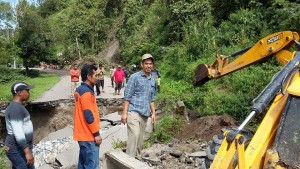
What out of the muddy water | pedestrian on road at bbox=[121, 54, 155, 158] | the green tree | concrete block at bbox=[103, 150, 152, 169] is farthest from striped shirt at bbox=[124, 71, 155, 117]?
the green tree

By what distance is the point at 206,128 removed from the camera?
8148 mm

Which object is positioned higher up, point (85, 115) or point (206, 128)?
point (85, 115)

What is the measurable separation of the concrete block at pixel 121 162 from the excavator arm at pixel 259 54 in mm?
1766

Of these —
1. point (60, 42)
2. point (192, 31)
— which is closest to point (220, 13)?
point (192, 31)

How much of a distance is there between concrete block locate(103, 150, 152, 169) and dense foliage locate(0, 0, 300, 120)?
4.42m

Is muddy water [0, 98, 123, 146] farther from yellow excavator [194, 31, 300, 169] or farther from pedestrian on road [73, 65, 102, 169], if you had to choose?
yellow excavator [194, 31, 300, 169]

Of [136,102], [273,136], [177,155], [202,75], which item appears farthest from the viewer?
[177,155]

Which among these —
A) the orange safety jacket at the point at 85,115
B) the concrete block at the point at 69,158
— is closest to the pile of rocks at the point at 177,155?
the orange safety jacket at the point at 85,115

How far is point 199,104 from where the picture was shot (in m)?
10.9

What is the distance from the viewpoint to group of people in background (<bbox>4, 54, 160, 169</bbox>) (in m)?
4.52

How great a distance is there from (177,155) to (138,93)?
1.75 m

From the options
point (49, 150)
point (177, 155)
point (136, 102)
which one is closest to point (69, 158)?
point (49, 150)

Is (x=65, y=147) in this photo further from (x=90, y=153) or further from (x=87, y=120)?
(x=87, y=120)

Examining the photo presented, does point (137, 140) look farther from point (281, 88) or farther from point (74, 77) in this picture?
point (74, 77)
